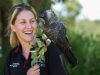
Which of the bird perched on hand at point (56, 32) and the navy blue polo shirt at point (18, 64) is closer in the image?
the navy blue polo shirt at point (18, 64)

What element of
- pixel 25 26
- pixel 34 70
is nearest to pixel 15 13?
pixel 25 26

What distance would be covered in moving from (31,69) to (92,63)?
6772 millimetres

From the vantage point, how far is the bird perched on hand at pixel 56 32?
13.8ft

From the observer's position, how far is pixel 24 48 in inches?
160

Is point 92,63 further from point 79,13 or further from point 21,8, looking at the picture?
point 79,13

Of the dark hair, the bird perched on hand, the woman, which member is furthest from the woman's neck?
the bird perched on hand

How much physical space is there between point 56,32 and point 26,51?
397mm

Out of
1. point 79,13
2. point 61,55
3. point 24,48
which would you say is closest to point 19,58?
point 24,48

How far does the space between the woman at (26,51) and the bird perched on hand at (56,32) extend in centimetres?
24

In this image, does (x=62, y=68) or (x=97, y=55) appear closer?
(x=62, y=68)

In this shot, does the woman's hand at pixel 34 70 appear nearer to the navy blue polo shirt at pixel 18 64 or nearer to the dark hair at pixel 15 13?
the navy blue polo shirt at pixel 18 64

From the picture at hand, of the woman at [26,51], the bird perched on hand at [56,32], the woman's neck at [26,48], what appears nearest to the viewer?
the woman at [26,51]

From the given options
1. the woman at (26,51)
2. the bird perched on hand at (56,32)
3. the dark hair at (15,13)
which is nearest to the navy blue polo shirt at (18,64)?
the woman at (26,51)

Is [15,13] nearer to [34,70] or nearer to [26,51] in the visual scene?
[26,51]
